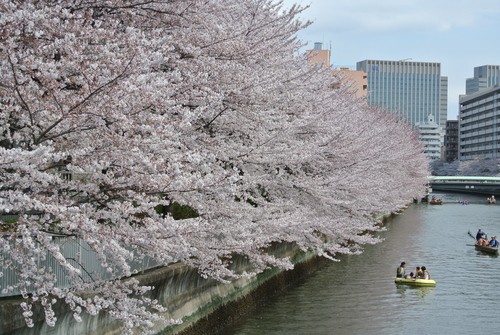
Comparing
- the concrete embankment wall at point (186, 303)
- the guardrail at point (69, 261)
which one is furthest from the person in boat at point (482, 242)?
the guardrail at point (69, 261)

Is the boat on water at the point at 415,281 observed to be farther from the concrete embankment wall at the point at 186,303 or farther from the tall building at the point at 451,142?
the tall building at the point at 451,142

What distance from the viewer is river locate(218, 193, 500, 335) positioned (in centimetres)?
1502

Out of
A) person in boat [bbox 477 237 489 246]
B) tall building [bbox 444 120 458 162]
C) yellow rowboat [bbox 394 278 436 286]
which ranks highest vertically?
tall building [bbox 444 120 458 162]

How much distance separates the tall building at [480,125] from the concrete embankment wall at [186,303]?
113m

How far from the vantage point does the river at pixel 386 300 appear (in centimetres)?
1502

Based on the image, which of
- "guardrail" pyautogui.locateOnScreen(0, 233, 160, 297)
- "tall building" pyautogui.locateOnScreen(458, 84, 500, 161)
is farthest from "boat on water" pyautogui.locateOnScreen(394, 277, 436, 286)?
"tall building" pyautogui.locateOnScreen(458, 84, 500, 161)

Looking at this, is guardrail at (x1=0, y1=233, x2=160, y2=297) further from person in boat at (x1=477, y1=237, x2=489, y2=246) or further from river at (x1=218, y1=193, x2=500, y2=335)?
person in boat at (x1=477, y1=237, x2=489, y2=246)

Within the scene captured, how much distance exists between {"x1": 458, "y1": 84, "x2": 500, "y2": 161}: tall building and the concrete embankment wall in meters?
113

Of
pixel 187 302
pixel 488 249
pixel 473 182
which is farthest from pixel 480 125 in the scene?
pixel 187 302

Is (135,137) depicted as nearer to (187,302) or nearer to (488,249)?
(187,302)

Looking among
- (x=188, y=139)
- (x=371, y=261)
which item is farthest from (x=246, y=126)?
(x=371, y=261)

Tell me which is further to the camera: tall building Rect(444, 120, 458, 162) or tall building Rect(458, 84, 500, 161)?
tall building Rect(444, 120, 458, 162)

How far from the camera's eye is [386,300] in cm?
1831

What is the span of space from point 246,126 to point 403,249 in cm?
2011
